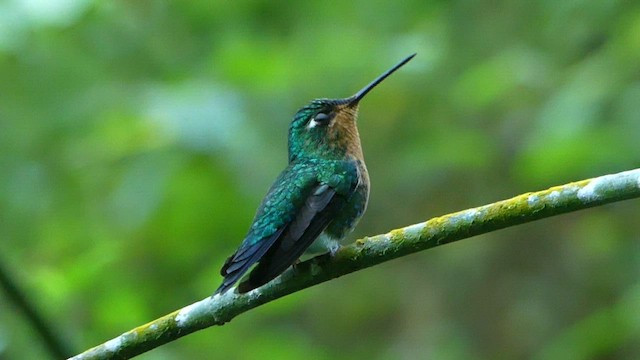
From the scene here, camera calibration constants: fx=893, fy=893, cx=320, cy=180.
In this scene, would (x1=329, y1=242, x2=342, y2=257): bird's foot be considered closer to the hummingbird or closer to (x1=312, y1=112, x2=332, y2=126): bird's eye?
the hummingbird

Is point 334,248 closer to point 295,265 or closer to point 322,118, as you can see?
point 295,265

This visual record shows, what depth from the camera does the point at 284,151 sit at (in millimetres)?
7199

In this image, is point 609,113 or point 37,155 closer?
point 609,113

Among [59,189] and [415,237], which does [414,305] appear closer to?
[59,189]

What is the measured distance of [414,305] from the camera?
8797 mm

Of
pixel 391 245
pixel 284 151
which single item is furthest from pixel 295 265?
pixel 284 151

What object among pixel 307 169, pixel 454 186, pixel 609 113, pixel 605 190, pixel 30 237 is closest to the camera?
pixel 605 190

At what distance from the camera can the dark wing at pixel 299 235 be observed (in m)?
3.64

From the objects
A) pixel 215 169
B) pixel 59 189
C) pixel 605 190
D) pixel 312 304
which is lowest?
pixel 605 190

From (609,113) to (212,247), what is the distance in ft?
9.71

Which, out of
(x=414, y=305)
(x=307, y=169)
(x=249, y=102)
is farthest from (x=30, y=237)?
(x=414, y=305)

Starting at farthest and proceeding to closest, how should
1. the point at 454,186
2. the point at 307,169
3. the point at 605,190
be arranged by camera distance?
the point at 454,186
the point at 307,169
the point at 605,190

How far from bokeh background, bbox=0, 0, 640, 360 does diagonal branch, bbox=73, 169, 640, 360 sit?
1187mm

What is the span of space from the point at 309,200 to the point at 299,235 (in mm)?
406
